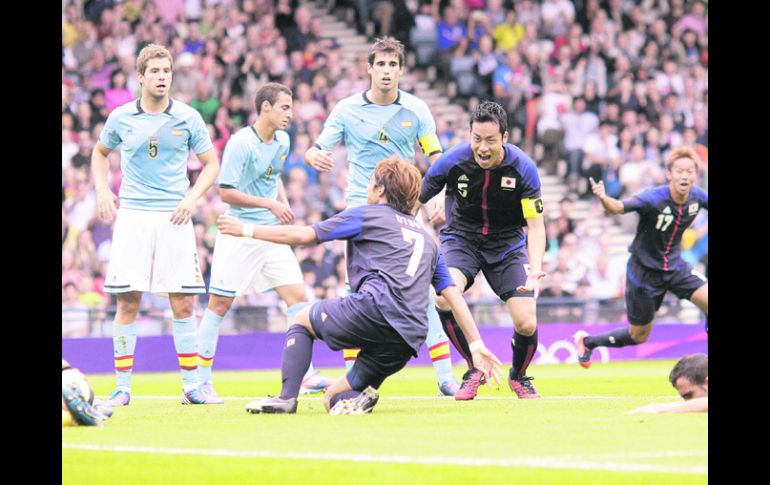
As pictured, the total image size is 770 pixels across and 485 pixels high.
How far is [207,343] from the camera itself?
1089 cm

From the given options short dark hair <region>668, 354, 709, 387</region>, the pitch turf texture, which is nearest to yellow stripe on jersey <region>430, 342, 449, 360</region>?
the pitch turf texture

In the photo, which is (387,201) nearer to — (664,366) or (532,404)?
(532,404)

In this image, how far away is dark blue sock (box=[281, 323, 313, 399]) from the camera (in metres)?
8.29

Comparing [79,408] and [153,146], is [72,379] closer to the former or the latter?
[79,408]

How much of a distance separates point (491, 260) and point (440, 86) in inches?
542

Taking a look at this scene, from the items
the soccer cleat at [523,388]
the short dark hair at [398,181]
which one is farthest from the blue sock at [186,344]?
the short dark hair at [398,181]

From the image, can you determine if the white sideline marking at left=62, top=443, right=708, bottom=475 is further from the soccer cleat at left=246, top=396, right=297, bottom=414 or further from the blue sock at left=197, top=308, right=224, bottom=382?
the blue sock at left=197, top=308, right=224, bottom=382

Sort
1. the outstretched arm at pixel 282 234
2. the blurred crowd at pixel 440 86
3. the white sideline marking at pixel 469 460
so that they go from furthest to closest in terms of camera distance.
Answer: the blurred crowd at pixel 440 86, the outstretched arm at pixel 282 234, the white sideline marking at pixel 469 460

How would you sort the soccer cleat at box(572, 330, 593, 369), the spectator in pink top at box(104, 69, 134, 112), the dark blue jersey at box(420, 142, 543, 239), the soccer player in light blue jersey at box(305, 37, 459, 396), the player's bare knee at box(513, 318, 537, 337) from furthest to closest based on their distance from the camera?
the spectator in pink top at box(104, 69, 134, 112) → the soccer cleat at box(572, 330, 593, 369) → the soccer player in light blue jersey at box(305, 37, 459, 396) → the player's bare knee at box(513, 318, 537, 337) → the dark blue jersey at box(420, 142, 543, 239)

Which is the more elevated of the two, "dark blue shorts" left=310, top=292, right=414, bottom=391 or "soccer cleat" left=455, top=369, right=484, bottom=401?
"dark blue shorts" left=310, top=292, right=414, bottom=391

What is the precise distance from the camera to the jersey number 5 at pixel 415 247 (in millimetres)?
8312

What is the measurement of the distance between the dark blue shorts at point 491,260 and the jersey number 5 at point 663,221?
7.71 ft

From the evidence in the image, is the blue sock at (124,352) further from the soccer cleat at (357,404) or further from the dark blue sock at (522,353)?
the dark blue sock at (522,353)

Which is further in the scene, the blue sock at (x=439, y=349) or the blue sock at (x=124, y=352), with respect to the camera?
the blue sock at (x=439, y=349)
